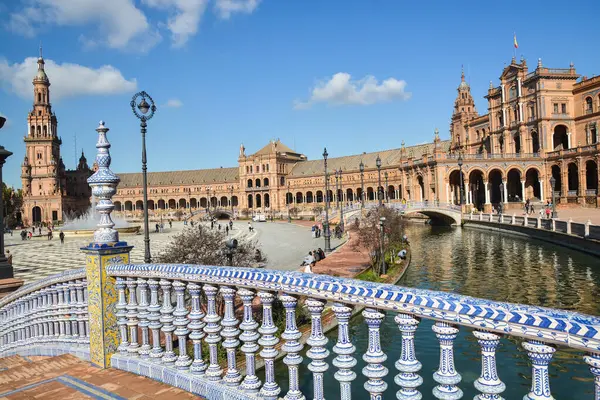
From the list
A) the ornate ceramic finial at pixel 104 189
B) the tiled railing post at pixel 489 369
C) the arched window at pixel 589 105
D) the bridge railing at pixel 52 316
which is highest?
the arched window at pixel 589 105

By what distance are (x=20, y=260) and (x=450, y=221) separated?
40.7 metres

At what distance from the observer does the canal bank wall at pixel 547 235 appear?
25641 mm

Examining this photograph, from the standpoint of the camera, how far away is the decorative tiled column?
17.0 feet

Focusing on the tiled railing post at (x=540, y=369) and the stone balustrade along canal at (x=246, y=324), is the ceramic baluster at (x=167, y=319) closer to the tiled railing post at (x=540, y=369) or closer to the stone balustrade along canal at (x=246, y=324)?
the stone balustrade along canal at (x=246, y=324)

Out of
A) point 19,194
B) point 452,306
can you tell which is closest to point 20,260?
point 452,306

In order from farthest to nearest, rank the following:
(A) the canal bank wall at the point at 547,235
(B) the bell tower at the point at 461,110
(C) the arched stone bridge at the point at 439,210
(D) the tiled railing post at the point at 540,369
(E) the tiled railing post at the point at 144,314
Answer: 1. (B) the bell tower at the point at 461,110
2. (C) the arched stone bridge at the point at 439,210
3. (A) the canal bank wall at the point at 547,235
4. (E) the tiled railing post at the point at 144,314
5. (D) the tiled railing post at the point at 540,369

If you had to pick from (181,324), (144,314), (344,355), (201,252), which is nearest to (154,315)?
(144,314)

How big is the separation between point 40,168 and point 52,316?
107 meters

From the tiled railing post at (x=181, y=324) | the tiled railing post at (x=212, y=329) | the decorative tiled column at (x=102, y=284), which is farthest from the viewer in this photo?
the decorative tiled column at (x=102, y=284)

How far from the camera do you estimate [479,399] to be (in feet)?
7.88

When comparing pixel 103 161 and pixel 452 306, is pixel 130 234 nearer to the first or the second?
pixel 103 161

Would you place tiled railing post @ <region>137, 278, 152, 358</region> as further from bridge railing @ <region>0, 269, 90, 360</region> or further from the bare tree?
the bare tree

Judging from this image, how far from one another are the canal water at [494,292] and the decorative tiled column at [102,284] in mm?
3311

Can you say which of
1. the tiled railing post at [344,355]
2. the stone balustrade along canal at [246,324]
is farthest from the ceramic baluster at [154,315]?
the tiled railing post at [344,355]
